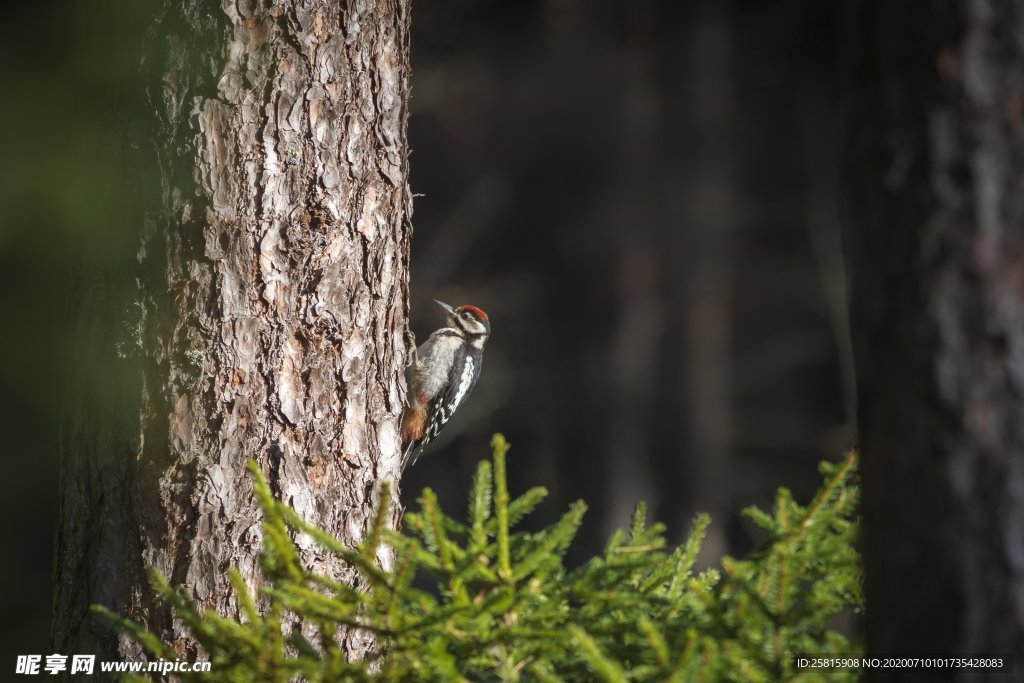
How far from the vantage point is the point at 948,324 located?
1114 mm

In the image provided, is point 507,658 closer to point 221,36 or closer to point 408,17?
point 221,36

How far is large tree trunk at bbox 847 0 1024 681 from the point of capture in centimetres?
109

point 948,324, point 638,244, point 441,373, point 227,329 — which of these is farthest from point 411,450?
point 638,244

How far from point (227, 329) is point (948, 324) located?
1347 mm

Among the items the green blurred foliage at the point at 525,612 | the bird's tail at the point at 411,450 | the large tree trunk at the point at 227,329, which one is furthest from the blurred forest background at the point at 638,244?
the green blurred foliage at the point at 525,612

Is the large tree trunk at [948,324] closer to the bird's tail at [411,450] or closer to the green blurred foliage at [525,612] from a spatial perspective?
the green blurred foliage at [525,612]

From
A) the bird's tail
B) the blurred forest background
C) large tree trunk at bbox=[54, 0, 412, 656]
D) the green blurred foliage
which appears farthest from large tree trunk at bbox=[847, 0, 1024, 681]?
the blurred forest background

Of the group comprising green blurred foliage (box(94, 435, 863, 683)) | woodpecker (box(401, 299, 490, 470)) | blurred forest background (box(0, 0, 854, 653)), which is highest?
blurred forest background (box(0, 0, 854, 653))

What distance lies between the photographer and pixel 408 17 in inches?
85.2

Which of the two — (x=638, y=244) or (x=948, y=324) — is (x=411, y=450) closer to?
(x=948, y=324)

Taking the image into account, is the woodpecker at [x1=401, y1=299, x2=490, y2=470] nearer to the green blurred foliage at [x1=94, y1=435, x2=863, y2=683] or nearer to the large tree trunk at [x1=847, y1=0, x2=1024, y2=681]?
the green blurred foliage at [x1=94, y1=435, x2=863, y2=683]

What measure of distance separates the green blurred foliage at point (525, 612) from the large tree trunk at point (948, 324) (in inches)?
8.5

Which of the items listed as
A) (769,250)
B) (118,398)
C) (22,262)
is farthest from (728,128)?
(118,398)

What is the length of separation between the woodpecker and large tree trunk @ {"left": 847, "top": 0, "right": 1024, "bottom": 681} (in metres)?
2.29
